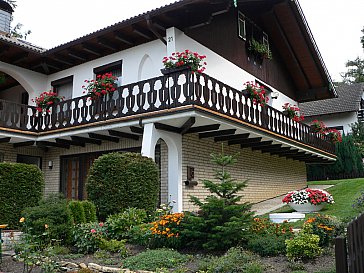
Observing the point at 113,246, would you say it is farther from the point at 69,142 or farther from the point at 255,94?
the point at 255,94

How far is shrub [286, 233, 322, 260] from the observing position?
6.42 m

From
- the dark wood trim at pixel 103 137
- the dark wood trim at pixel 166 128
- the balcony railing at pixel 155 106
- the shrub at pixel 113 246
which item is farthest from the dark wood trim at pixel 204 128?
the shrub at pixel 113 246

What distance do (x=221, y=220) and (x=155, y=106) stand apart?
4.98m

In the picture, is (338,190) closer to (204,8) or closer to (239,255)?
(204,8)

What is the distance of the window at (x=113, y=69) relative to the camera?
14648 mm

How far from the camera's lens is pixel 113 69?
49.1 ft

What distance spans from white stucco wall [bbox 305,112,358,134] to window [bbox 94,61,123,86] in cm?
2025

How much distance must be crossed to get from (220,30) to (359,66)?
3884 centimetres

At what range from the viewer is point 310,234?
6.81 meters

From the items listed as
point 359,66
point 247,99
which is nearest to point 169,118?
point 247,99

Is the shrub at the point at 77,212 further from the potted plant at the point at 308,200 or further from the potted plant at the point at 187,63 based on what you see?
the potted plant at the point at 308,200

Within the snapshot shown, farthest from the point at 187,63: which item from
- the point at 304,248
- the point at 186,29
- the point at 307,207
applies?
the point at 304,248

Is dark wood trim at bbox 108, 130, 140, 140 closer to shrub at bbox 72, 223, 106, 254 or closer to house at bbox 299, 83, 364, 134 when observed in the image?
shrub at bbox 72, 223, 106, 254

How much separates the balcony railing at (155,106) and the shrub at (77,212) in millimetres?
3557
